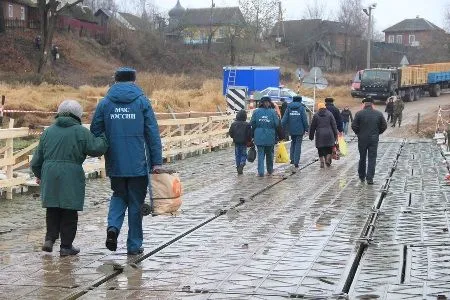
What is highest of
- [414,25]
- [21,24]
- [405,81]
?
[414,25]

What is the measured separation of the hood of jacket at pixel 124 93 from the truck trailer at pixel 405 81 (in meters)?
44.0

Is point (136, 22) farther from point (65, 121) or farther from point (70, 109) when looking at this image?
point (65, 121)

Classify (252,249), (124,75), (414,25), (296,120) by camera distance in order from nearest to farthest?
1. (124,75)
2. (252,249)
3. (296,120)
4. (414,25)

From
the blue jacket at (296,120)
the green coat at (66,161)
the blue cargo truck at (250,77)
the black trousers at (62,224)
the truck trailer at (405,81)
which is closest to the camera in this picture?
the green coat at (66,161)

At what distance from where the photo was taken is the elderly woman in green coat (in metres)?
7.40

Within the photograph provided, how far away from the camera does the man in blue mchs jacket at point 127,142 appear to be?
7.45m

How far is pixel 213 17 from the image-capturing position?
343 feet

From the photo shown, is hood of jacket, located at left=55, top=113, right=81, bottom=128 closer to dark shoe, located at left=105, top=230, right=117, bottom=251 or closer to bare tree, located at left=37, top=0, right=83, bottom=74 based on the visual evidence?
dark shoe, located at left=105, top=230, right=117, bottom=251

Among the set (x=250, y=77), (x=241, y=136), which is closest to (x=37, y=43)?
(x=250, y=77)

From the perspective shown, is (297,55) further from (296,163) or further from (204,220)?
(204,220)

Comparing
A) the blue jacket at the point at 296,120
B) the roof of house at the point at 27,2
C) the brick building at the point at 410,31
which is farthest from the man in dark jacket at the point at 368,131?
the brick building at the point at 410,31

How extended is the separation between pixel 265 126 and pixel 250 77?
84.9ft

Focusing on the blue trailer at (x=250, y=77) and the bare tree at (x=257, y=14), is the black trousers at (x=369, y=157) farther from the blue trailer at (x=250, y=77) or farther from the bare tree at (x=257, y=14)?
the bare tree at (x=257, y=14)

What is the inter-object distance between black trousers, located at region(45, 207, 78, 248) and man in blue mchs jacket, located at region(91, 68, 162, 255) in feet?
1.26
